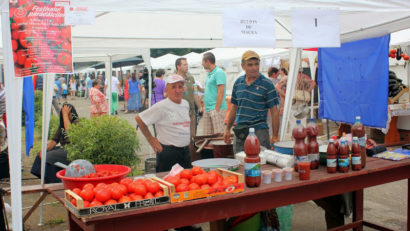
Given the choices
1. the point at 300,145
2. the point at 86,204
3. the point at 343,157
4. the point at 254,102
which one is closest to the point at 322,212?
the point at 254,102

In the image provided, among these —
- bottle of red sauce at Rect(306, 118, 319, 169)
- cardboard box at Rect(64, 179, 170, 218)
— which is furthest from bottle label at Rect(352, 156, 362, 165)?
cardboard box at Rect(64, 179, 170, 218)

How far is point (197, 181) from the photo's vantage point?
8.52ft

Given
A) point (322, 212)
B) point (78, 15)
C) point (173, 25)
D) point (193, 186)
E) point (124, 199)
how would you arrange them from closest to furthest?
point (124, 199) < point (193, 186) < point (78, 15) < point (322, 212) < point (173, 25)

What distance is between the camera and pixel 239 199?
106 inches

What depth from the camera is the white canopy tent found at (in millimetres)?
2506

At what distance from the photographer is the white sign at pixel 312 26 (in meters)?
3.46

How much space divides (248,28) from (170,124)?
146cm

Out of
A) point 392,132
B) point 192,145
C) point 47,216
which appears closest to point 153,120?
point 192,145

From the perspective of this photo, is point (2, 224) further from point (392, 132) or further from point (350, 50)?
point (392, 132)

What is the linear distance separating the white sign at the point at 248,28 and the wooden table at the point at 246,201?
1163 mm

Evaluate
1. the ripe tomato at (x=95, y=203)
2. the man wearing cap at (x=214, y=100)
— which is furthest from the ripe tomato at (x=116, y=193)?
the man wearing cap at (x=214, y=100)

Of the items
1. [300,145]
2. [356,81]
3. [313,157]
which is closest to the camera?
[300,145]

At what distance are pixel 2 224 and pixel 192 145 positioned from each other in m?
2.57

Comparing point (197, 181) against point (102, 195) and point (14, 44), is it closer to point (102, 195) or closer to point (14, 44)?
point (102, 195)
